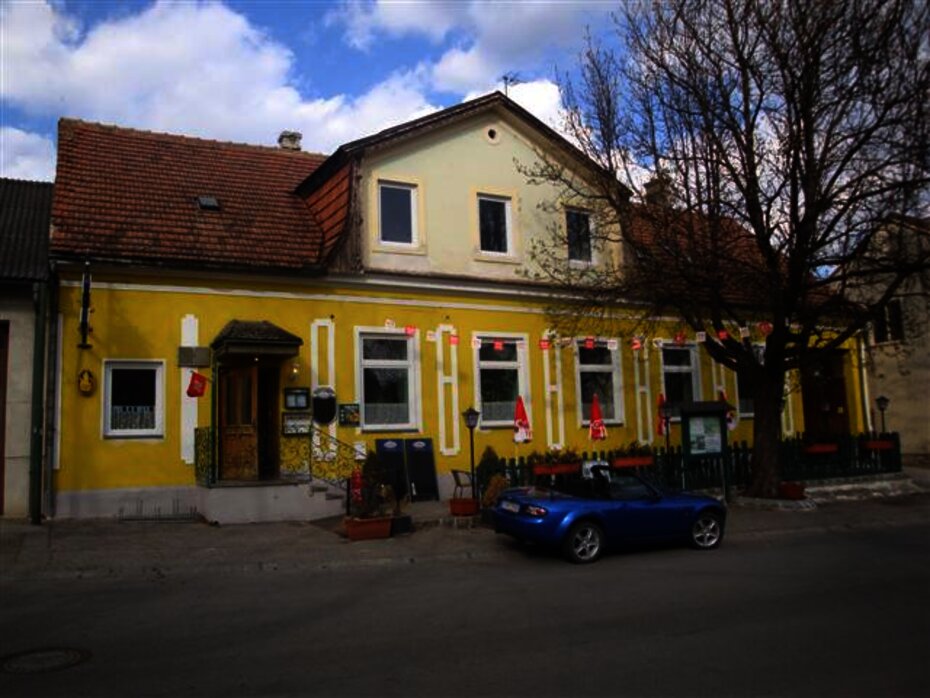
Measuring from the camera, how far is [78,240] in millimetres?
14945

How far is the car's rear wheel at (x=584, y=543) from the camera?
11.3 meters

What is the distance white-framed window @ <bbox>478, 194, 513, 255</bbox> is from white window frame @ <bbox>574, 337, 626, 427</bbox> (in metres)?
3.01

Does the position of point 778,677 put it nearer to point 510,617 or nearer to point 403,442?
point 510,617

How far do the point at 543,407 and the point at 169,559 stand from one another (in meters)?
10.4

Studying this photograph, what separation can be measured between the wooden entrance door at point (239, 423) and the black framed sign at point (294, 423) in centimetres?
59

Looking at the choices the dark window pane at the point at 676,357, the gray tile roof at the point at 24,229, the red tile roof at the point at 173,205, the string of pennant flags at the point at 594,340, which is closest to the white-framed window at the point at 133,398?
the red tile roof at the point at 173,205

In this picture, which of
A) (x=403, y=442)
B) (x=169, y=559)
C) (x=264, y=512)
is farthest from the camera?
(x=403, y=442)

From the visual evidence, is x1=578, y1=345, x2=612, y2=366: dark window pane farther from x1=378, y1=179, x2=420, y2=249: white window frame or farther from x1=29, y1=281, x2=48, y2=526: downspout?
x1=29, y1=281, x2=48, y2=526: downspout

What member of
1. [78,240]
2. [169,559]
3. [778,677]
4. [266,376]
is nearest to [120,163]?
[78,240]

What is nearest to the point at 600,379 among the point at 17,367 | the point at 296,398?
the point at 296,398

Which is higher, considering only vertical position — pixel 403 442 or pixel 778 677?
pixel 403 442

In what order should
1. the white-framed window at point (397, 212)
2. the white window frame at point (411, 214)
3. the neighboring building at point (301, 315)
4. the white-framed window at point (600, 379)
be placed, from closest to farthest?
the neighboring building at point (301, 315) < the white window frame at point (411, 214) < the white-framed window at point (397, 212) < the white-framed window at point (600, 379)

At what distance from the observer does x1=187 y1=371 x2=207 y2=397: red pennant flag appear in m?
15.1

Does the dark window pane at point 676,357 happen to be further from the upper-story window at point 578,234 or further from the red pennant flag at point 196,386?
the red pennant flag at point 196,386
